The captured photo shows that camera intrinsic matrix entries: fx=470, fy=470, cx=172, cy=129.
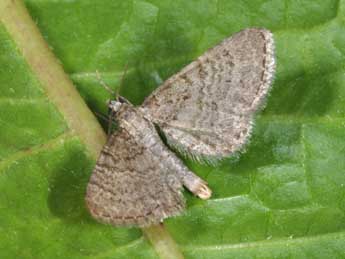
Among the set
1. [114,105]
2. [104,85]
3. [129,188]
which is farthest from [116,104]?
[129,188]

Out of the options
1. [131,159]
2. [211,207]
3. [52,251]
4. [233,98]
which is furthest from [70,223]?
[233,98]

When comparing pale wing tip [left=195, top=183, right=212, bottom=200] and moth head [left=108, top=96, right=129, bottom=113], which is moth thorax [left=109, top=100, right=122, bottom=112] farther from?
pale wing tip [left=195, top=183, right=212, bottom=200]

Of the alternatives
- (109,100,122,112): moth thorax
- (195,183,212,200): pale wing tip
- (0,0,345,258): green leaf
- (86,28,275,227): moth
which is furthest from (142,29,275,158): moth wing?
(195,183,212,200): pale wing tip

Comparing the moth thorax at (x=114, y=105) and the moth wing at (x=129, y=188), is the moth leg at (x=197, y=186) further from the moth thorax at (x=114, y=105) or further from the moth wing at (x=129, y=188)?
the moth thorax at (x=114, y=105)

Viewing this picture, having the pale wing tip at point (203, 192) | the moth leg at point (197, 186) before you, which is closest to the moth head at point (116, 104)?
the moth leg at point (197, 186)

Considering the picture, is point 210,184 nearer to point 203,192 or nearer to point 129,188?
point 203,192

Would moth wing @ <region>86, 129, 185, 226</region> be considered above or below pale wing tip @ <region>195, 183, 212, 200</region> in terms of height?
below
